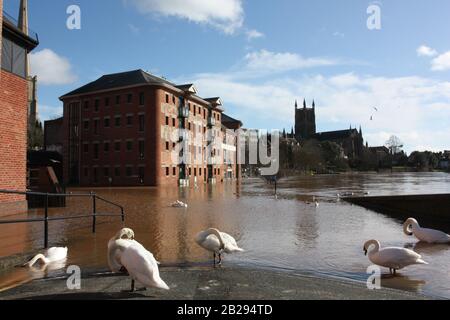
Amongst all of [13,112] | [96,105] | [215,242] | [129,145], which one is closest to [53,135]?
[96,105]

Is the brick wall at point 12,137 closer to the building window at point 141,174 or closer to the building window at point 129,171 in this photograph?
the building window at point 141,174

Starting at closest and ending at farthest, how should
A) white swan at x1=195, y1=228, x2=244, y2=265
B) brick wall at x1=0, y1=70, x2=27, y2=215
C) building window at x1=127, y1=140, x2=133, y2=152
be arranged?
white swan at x1=195, y1=228, x2=244, y2=265 < brick wall at x1=0, y1=70, x2=27, y2=215 < building window at x1=127, y1=140, x2=133, y2=152

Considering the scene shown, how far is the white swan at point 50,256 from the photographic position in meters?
7.50

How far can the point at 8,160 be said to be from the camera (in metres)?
16.3

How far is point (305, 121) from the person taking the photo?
17975 centimetres

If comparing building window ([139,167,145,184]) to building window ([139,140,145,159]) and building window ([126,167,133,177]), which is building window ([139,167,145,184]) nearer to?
building window ([126,167,133,177])

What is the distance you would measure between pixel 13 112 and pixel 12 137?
105 centimetres

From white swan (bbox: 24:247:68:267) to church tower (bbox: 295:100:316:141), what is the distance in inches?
6856

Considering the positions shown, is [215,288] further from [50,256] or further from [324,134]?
[324,134]

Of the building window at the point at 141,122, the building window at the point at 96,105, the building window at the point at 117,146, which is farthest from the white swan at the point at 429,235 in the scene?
the building window at the point at 96,105

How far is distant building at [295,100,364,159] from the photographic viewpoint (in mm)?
172875

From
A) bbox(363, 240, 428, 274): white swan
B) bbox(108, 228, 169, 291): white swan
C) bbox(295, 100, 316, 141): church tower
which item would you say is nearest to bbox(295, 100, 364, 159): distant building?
bbox(295, 100, 316, 141): church tower

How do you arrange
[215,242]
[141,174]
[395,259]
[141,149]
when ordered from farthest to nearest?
[141,149]
[141,174]
[215,242]
[395,259]
